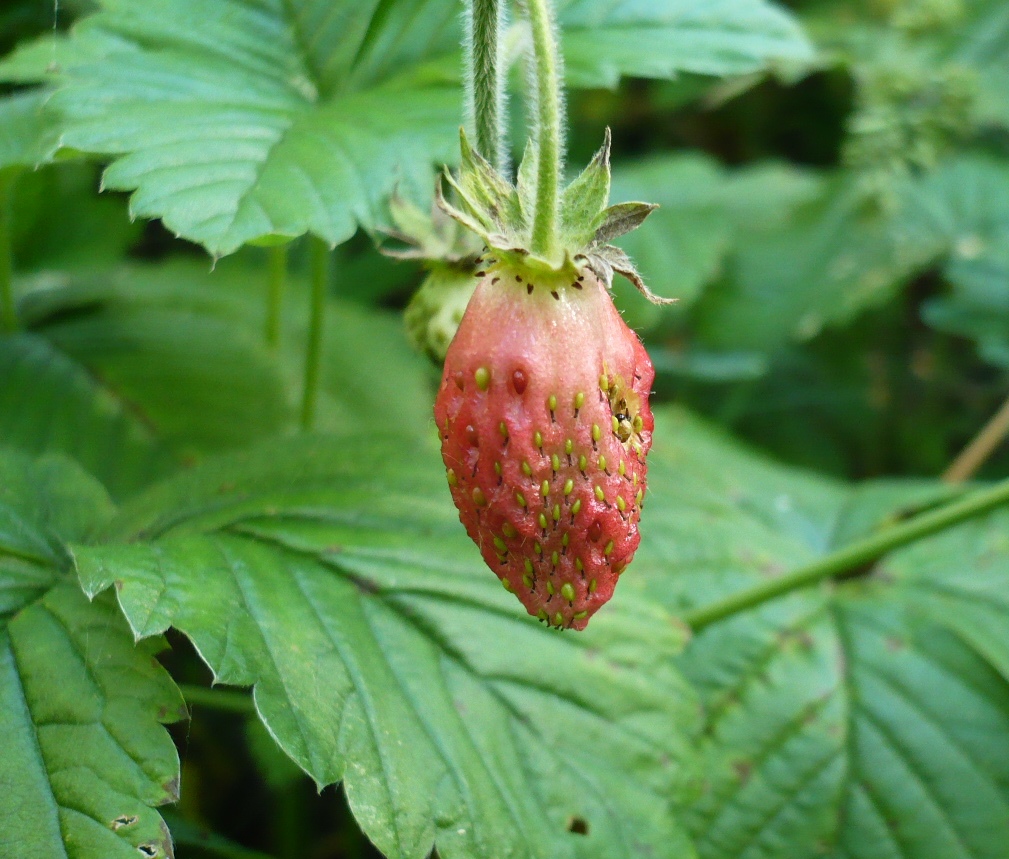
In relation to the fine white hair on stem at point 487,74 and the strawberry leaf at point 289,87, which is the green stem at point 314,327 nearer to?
the strawberry leaf at point 289,87

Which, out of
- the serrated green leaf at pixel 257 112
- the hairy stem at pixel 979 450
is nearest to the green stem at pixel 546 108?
the serrated green leaf at pixel 257 112

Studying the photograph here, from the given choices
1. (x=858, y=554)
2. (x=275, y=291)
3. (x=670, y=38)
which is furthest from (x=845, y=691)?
(x=275, y=291)

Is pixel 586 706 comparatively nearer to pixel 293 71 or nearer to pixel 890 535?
pixel 890 535

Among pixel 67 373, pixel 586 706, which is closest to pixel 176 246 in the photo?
pixel 67 373

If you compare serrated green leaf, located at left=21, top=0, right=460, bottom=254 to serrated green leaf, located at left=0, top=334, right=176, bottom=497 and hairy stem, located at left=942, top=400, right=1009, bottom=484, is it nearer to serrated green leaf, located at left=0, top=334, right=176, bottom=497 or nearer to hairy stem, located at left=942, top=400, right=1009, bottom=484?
serrated green leaf, located at left=0, top=334, right=176, bottom=497

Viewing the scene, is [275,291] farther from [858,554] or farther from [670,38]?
[858,554]

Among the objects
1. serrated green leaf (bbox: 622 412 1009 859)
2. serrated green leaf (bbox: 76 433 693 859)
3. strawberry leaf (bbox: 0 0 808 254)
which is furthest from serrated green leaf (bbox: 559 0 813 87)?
serrated green leaf (bbox: 622 412 1009 859)
